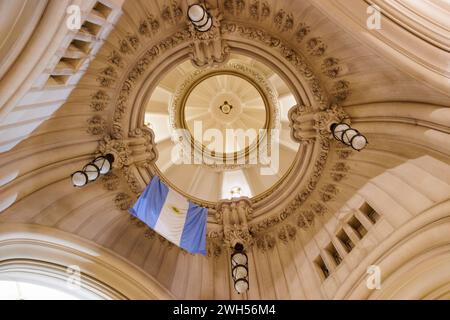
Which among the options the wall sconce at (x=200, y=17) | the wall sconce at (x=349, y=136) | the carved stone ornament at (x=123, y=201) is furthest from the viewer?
the carved stone ornament at (x=123, y=201)

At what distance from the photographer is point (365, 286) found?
5477 millimetres

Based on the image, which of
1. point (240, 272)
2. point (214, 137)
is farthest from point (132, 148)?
point (214, 137)

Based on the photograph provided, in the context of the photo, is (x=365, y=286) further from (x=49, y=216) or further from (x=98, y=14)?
(x=98, y=14)

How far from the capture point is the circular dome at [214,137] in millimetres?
10102

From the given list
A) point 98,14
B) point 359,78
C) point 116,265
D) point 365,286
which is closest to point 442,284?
point 365,286

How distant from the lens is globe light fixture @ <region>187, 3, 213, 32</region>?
5.51 meters

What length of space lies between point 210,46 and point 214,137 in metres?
5.85

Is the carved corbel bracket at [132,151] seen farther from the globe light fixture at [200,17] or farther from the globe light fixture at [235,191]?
the globe light fixture at [235,191]

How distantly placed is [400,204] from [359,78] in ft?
8.08

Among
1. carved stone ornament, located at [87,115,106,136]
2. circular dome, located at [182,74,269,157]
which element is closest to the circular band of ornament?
circular dome, located at [182,74,269,157]

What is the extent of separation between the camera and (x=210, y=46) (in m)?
6.96

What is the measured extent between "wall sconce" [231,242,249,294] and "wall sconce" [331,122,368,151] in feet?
10.3

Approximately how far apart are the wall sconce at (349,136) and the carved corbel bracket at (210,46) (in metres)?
2.91

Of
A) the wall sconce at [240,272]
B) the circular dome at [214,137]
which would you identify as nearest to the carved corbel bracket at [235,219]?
the wall sconce at [240,272]
